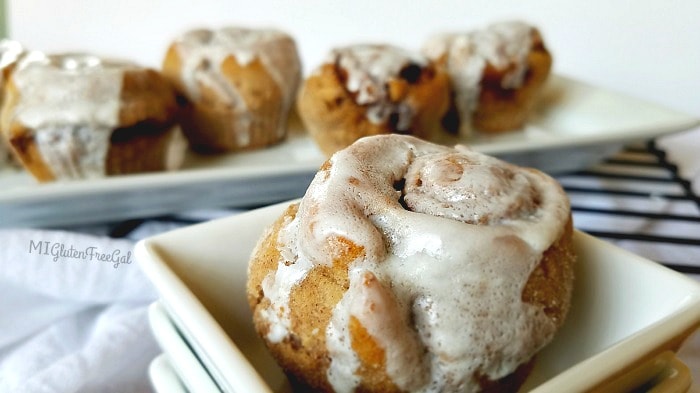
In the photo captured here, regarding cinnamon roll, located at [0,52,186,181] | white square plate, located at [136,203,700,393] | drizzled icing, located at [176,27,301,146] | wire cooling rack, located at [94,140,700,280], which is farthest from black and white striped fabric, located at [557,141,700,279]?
cinnamon roll, located at [0,52,186,181]

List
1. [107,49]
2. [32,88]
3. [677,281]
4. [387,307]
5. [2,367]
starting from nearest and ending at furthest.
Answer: [387,307] → [677,281] → [2,367] → [32,88] → [107,49]

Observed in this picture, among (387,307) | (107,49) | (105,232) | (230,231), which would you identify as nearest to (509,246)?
(387,307)

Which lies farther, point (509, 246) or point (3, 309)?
point (3, 309)

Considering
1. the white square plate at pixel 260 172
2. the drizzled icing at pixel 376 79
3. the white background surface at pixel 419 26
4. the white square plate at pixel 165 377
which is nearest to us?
the white square plate at pixel 165 377

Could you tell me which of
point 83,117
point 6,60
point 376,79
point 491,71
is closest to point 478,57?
point 491,71

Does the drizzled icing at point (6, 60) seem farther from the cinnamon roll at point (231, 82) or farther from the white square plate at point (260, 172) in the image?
the cinnamon roll at point (231, 82)

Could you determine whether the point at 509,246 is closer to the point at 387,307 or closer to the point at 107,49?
the point at 387,307

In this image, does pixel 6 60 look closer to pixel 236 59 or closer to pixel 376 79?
pixel 236 59

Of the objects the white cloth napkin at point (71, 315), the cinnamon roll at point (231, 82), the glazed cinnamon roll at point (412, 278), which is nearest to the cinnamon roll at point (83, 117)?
the cinnamon roll at point (231, 82)
